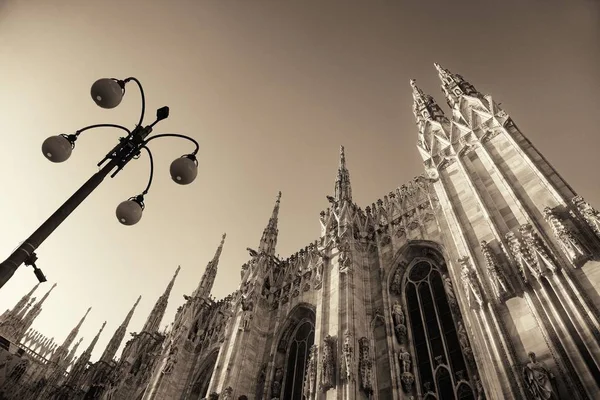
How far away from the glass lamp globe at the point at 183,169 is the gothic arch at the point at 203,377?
17.8 meters

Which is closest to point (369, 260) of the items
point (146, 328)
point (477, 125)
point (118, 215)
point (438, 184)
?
point (438, 184)

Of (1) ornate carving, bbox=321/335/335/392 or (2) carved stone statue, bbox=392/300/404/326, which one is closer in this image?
(1) ornate carving, bbox=321/335/335/392

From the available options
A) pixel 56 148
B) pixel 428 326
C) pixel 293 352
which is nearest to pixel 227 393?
pixel 293 352

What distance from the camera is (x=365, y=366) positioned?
12680mm

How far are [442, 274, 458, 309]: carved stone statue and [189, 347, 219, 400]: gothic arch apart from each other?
15.0 metres

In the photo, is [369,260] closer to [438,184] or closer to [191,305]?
[438,184]

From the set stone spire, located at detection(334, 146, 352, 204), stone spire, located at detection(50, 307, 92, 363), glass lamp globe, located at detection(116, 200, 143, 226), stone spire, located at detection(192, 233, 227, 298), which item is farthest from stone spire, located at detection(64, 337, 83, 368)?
glass lamp globe, located at detection(116, 200, 143, 226)

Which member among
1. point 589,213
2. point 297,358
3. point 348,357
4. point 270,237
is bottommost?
point 348,357

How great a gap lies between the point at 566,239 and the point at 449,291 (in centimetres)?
501

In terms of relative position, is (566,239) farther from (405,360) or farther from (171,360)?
(171,360)

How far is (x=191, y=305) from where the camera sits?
1009 inches

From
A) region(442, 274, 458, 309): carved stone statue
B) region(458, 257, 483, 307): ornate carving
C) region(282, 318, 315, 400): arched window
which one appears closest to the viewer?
region(458, 257, 483, 307): ornate carving

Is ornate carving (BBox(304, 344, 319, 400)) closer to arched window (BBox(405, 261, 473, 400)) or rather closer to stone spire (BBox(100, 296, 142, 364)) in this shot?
arched window (BBox(405, 261, 473, 400))

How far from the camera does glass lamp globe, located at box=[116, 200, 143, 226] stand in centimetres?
720
